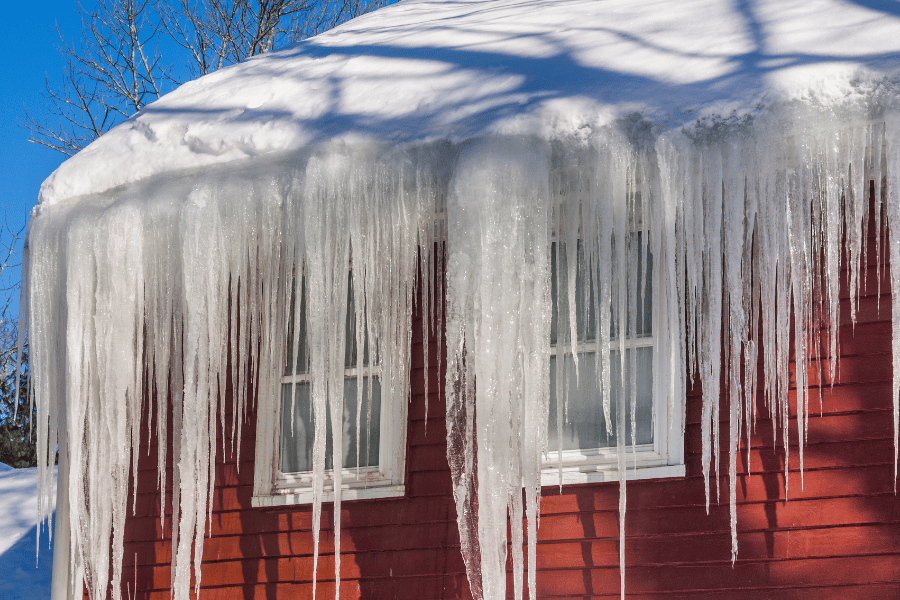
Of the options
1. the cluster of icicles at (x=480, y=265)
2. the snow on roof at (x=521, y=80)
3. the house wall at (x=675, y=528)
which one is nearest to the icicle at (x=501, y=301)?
the cluster of icicles at (x=480, y=265)

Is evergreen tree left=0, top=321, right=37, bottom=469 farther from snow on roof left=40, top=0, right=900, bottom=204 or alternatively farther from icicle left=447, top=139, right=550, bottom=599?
icicle left=447, top=139, right=550, bottom=599

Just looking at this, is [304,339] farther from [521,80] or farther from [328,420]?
[521,80]

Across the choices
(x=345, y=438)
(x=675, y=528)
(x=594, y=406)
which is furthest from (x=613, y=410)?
(x=345, y=438)

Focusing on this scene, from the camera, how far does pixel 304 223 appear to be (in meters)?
2.77

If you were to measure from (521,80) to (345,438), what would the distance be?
2394mm

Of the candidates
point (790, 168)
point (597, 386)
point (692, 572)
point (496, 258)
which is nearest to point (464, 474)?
point (496, 258)

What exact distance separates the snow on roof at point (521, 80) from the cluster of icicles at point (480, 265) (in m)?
0.08

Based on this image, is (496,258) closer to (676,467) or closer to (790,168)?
(790,168)

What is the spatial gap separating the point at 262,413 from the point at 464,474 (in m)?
1.92

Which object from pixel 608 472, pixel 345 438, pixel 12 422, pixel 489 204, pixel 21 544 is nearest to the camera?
pixel 489 204

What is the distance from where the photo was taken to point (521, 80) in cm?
256

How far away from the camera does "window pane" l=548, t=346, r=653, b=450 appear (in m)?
3.50

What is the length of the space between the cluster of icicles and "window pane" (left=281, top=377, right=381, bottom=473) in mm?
864

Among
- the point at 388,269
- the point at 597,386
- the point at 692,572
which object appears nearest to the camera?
the point at 388,269
